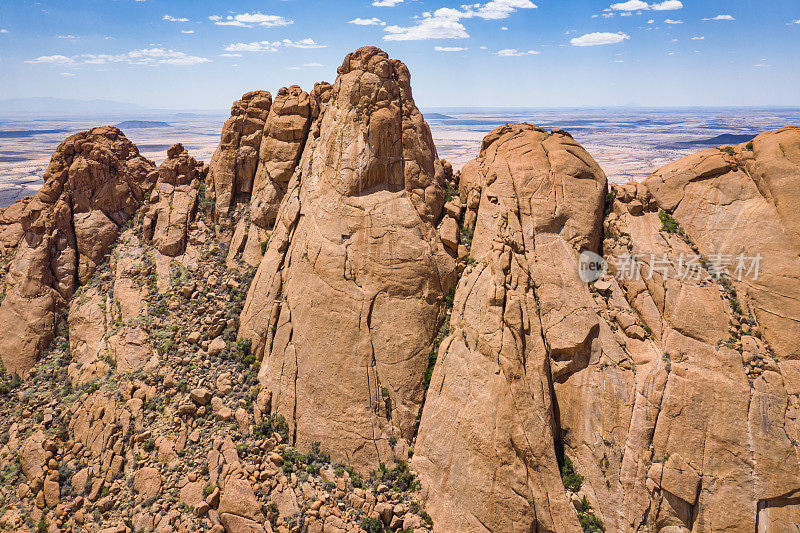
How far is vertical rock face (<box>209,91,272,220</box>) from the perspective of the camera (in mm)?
38781

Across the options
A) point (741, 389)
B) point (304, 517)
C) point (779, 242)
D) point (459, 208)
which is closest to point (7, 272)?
point (304, 517)

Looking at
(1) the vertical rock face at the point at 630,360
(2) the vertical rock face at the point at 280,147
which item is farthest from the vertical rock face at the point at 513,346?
(2) the vertical rock face at the point at 280,147

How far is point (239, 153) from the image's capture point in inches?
1523

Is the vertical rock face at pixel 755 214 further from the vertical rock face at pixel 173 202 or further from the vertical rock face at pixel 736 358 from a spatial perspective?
the vertical rock face at pixel 173 202

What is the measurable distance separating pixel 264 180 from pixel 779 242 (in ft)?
129

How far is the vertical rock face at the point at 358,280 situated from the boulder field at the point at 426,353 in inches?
6.7

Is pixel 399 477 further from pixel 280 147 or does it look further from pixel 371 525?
pixel 280 147

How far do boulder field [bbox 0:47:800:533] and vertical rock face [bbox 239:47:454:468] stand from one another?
6.7 inches

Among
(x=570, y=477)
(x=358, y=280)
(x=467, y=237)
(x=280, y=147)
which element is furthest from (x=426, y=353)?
(x=280, y=147)

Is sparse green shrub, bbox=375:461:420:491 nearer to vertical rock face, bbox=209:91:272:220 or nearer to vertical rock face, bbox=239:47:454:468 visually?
vertical rock face, bbox=239:47:454:468

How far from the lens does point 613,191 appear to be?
94.4ft

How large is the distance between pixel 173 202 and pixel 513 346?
35.9 meters

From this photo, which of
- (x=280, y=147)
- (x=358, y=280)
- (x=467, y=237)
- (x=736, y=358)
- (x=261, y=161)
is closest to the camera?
(x=736, y=358)

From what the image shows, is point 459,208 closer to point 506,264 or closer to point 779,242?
point 506,264
